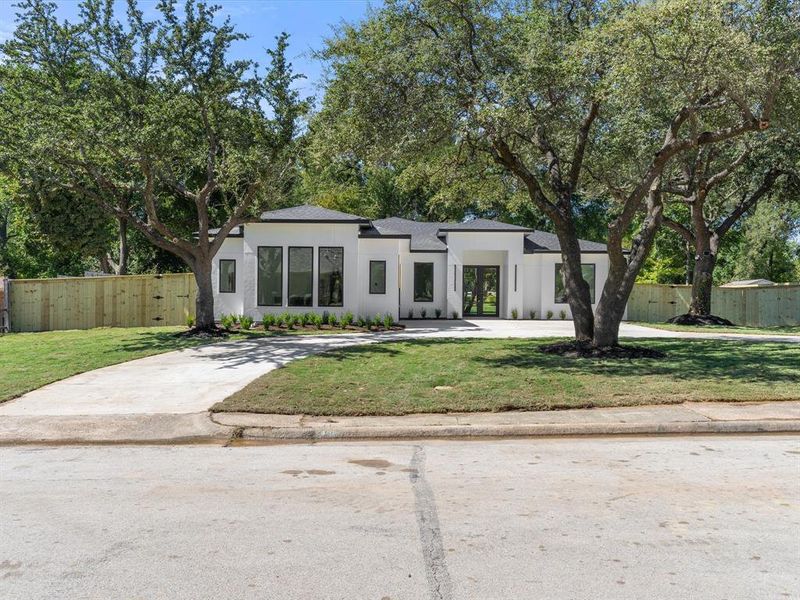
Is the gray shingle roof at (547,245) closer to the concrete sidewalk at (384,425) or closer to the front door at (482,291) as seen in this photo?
the front door at (482,291)

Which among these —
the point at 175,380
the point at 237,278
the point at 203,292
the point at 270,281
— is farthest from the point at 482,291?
the point at 175,380

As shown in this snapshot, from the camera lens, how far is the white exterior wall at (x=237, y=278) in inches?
888

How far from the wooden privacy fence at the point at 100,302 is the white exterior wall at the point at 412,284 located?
8114 millimetres

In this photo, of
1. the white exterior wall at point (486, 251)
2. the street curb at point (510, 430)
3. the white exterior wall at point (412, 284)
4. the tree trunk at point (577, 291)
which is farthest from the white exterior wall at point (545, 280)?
the street curb at point (510, 430)

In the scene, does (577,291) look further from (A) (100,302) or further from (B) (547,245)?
(A) (100,302)

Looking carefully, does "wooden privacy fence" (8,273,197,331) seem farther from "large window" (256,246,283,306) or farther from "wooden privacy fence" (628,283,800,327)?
"wooden privacy fence" (628,283,800,327)

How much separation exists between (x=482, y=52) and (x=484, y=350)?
6.04 meters

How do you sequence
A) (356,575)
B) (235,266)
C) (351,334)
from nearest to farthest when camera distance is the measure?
(356,575) → (351,334) → (235,266)

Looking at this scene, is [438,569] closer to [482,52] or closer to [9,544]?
[9,544]

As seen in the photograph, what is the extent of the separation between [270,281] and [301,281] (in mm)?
1067

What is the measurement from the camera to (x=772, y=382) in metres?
9.72

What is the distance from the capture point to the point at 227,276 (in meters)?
22.8

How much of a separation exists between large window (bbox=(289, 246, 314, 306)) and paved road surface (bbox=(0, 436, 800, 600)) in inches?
584

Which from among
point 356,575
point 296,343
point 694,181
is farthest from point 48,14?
point 694,181
